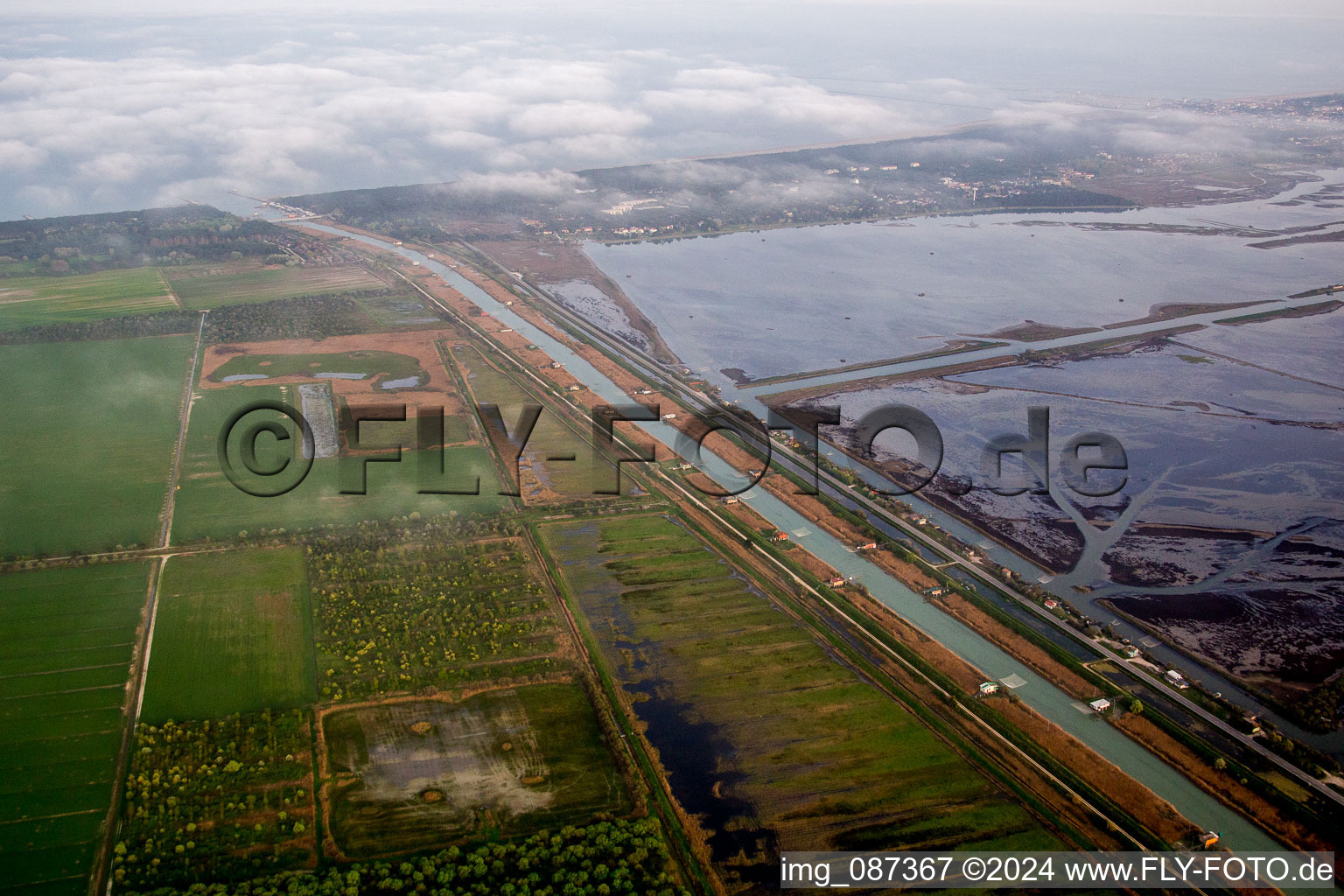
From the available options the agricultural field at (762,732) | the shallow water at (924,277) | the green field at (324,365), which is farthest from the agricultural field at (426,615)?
the shallow water at (924,277)

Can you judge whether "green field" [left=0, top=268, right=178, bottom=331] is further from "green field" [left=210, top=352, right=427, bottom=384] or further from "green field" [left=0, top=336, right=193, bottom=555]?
"green field" [left=210, top=352, right=427, bottom=384]

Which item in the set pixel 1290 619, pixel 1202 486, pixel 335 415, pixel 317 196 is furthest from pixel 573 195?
pixel 1290 619

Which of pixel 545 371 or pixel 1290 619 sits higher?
pixel 545 371

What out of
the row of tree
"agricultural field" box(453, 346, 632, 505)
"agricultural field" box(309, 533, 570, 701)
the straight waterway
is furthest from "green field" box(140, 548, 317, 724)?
the straight waterway

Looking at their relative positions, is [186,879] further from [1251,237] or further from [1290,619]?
[1251,237]

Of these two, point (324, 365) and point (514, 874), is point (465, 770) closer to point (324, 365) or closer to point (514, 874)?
point (514, 874)

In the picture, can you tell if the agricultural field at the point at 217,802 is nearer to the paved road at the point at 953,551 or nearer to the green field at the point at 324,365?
the paved road at the point at 953,551
